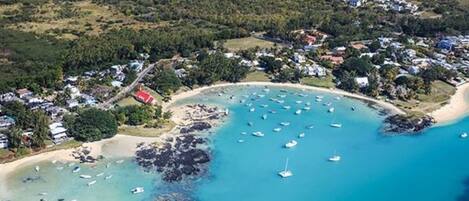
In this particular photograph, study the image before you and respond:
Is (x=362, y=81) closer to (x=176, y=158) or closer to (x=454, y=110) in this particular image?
(x=454, y=110)

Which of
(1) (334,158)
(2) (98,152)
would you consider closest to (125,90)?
(2) (98,152)

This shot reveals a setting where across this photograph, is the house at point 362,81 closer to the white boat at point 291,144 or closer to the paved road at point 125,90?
the white boat at point 291,144

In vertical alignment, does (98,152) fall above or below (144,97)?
below

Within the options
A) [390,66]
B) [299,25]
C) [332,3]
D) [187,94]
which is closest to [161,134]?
[187,94]

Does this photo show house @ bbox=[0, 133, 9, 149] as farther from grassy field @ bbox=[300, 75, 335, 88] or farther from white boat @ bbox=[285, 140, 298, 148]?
grassy field @ bbox=[300, 75, 335, 88]

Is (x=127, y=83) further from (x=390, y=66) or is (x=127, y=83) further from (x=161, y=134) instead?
(x=390, y=66)

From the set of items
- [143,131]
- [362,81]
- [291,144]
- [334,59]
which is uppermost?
[334,59]
